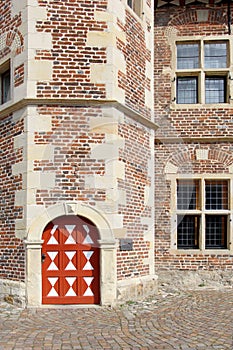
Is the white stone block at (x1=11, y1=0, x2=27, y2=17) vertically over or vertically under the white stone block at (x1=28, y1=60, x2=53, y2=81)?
over

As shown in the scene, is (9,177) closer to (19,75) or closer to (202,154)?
(19,75)

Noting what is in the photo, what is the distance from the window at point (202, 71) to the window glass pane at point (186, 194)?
211 centimetres

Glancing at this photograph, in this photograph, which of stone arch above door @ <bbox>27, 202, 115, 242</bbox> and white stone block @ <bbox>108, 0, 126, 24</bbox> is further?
white stone block @ <bbox>108, 0, 126, 24</bbox>

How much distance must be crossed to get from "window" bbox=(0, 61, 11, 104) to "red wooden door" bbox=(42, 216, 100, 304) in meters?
3.02

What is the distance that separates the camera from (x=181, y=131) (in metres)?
12.2

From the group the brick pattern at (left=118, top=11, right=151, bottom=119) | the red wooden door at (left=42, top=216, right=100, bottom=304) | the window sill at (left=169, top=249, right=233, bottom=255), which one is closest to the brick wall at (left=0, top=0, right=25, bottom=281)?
the red wooden door at (left=42, top=216, right=100, bottom=304)

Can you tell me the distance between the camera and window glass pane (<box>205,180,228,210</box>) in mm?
12109

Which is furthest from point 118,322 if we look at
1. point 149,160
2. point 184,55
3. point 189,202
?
point 184,55

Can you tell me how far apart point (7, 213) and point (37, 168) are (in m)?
1.24

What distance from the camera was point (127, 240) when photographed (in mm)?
9820

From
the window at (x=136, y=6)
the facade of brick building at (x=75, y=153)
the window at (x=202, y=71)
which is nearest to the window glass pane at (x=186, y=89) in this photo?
the window at (x=202, y=71)

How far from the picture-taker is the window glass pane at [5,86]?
412 inches

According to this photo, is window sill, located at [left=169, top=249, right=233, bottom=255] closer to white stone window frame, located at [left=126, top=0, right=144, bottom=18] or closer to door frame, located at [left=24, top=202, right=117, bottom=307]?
door frame, located at [left=24, top=202, right=117, bottom=307]

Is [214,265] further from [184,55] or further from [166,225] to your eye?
[184,55]
